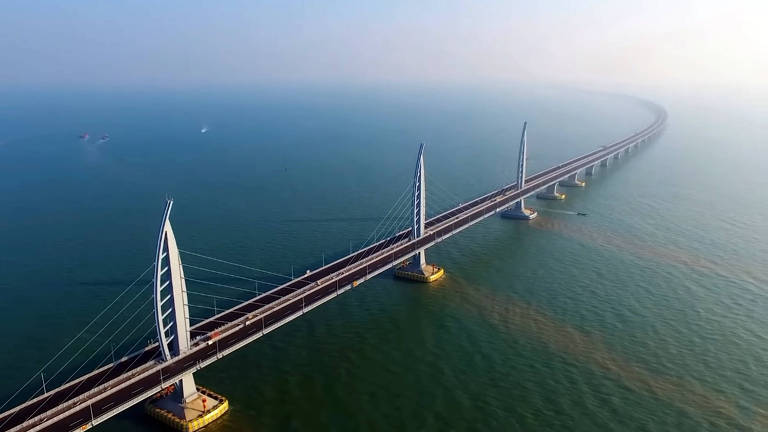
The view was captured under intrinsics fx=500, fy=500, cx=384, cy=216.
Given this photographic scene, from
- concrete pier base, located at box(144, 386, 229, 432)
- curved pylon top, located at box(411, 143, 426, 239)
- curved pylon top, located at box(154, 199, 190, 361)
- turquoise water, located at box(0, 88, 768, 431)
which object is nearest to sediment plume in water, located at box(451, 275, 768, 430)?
turquoise water, located at box(0, 88, 768, 431)

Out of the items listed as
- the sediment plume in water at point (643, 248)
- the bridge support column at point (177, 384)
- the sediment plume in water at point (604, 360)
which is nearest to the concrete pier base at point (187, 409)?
the bridge support column at point (177, 384)

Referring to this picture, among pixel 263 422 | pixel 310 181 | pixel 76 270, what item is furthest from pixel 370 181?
pixel 263 422

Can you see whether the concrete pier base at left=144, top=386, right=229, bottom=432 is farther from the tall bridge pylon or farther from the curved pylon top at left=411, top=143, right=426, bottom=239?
the curved pylon top at left=411, top=143, right=426, bottom=239

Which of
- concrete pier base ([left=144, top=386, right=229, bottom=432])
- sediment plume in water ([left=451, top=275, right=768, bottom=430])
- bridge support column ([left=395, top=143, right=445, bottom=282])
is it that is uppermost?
bridge support column ([left=395, top=143, right=445, bottom=282])

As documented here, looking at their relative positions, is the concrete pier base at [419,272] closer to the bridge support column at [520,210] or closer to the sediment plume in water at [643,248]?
the sediment plume in water at [643,248]

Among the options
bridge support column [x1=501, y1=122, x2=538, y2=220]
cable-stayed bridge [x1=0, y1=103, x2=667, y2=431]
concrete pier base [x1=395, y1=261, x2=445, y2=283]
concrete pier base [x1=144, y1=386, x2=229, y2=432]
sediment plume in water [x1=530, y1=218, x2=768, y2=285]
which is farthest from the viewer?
bridge support column [x1=501, y1=122, x2=538, y2=220]
